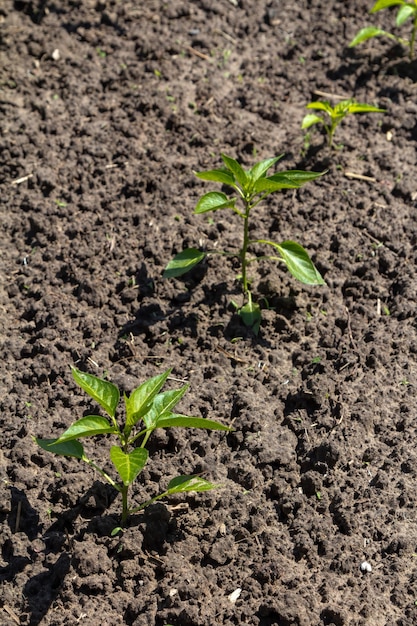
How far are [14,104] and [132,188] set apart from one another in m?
0.92

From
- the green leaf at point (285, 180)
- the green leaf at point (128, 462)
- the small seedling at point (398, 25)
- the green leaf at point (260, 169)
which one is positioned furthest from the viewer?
the small seedling at point (398, 25)

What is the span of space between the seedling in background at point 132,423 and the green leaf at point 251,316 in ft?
2.25

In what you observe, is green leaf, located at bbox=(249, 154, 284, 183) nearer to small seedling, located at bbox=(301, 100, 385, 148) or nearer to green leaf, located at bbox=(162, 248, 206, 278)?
green leaf, located at bbox=(162, 248, 206, 278)

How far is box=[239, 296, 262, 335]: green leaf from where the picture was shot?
3.47 meters

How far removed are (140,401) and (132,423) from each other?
80mm

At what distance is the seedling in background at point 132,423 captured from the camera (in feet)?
8.82

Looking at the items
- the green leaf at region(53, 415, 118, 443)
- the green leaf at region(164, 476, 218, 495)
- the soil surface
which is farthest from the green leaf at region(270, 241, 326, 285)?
the green leaf at region(53, 415, 118, 443)

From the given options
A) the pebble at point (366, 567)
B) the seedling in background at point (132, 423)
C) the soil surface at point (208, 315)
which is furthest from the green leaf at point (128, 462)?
the pebble at point (366, 567)

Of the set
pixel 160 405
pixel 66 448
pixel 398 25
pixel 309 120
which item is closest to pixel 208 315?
pixel 160 405

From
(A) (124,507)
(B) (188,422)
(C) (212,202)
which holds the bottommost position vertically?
(A) (124,507)

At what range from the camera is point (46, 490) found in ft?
9.88

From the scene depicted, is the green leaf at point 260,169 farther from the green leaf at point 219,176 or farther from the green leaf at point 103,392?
the green leaf at point 103,392

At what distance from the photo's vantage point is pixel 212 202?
11.0ft

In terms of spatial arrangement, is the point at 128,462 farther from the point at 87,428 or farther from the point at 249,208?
the point at 249,208
